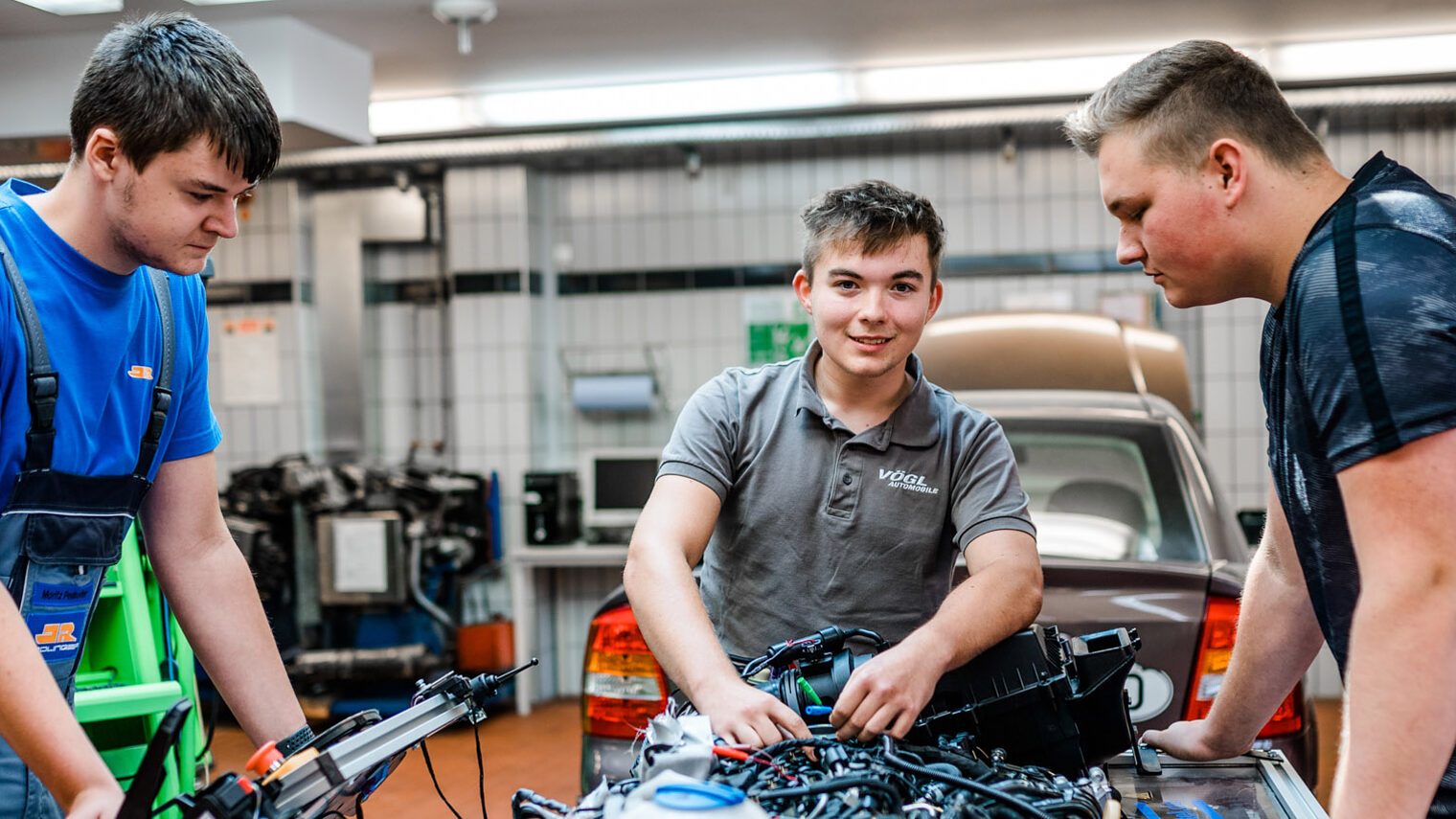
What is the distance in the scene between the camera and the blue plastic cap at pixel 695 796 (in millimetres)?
940

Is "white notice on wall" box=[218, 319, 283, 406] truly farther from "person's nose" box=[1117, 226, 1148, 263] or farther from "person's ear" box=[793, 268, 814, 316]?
"person's nose" box=[1117, 226, 1148, 263]

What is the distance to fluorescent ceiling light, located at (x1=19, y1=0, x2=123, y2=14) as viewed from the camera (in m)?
3.95

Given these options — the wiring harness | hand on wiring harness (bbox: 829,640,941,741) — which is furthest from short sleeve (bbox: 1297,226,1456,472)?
hand on wiring harness (bbox: 829,640,941,741)

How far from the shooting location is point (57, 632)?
1.35 m

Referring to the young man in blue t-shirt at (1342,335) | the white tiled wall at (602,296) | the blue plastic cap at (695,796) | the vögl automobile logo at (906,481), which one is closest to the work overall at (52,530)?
the blue plastic cap at (695,796)

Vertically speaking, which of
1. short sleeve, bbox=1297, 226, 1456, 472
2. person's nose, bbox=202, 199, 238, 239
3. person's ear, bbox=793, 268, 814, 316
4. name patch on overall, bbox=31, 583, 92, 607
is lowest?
name patch on overall, bbox=31, 583, 92, 607

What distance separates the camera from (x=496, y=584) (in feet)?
20.2

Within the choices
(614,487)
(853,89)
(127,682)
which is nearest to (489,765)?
(614,487)

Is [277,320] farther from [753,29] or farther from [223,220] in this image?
[223,220]

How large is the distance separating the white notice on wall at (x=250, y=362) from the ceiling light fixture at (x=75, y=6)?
2.47 metres

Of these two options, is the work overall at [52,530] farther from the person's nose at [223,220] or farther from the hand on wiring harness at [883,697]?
the hand on wiring harness at [883,697]

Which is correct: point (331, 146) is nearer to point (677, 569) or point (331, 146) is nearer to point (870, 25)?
point (870, 25)

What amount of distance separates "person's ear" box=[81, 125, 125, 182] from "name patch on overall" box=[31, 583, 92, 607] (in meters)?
0.50

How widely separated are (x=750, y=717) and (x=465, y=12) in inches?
145
